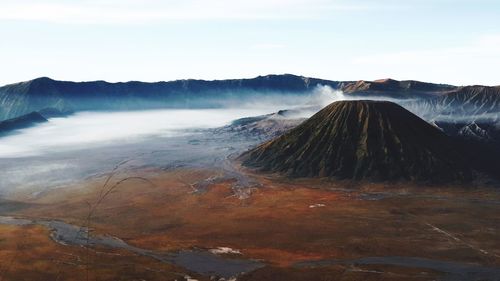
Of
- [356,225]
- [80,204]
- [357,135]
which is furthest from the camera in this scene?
[357,135]

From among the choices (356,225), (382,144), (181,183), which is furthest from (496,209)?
(181,183)

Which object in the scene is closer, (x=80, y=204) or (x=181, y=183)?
(x=80, y=204)

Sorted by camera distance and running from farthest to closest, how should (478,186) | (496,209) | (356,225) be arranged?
(478,186) < (496,209) < (356,225)

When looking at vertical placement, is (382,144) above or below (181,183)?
above

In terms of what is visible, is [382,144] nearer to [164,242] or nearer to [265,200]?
[265,200]

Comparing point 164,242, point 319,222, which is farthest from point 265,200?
point 164,242

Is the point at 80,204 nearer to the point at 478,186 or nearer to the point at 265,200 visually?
the point at 265,200
